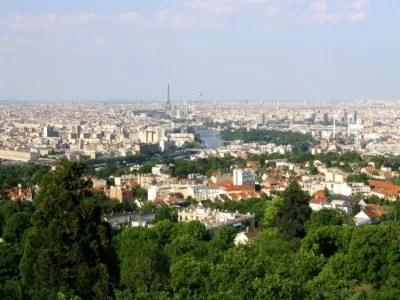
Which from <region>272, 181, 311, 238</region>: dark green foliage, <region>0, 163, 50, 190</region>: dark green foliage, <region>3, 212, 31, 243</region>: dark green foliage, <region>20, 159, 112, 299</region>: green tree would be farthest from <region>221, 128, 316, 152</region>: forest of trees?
<region>20, 159, 112, 299</region>: green tree

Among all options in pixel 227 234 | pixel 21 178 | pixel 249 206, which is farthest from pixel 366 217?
pixel 21 178

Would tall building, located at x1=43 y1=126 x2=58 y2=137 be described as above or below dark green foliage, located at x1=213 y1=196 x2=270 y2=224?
below

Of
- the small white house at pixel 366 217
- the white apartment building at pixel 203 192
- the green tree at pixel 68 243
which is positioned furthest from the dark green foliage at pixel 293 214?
the white apartment building at pixel 203 192

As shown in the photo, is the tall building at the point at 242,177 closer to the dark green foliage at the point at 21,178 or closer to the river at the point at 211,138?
the dark green foliage at the point at 21,178

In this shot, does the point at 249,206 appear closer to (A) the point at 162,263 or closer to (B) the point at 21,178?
(A) the point at 162,263

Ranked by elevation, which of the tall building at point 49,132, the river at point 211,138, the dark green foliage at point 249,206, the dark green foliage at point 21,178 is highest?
the dark green foliage at point 249,206

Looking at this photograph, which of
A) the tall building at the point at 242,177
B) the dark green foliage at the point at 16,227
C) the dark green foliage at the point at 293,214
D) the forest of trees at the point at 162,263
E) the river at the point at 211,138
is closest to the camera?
the forest of trees at the point at 162,263

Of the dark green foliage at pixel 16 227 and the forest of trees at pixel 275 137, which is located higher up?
the dark green foliage at pixel 16 227

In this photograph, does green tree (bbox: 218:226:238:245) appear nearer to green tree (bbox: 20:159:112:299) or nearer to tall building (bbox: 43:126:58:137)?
green tree (bbox: 20:159:112:299)
